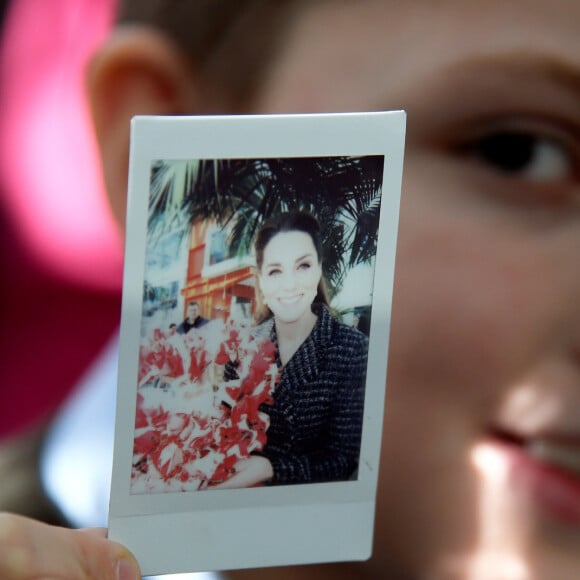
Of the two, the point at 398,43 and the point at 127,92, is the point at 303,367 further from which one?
the point at 127,92

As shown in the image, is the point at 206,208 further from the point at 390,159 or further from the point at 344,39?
the point at 344,39

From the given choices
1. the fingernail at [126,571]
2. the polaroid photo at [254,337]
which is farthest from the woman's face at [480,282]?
the fingernail at [126,571]

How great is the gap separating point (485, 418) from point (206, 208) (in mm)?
358

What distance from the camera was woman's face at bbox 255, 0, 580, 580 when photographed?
2.74 ft

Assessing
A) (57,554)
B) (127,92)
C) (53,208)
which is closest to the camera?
(57,554)

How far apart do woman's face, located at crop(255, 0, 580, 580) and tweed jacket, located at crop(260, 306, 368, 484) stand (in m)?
0.20

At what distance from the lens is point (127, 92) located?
108 centimetres

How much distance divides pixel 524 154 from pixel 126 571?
0.54 metres

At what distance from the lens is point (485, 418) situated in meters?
0.85

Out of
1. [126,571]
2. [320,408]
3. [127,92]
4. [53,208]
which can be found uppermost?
[127,92]

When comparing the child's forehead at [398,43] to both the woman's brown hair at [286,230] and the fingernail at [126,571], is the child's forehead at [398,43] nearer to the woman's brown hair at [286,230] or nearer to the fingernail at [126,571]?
the woman's brown hair at [286,230]

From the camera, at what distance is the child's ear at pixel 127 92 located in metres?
1.05

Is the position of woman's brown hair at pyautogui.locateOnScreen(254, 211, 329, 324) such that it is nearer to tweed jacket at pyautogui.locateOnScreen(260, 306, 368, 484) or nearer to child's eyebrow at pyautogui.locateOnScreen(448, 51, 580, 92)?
tweed jacket at pyautogui.locateOnScreen(260, 306, 368, 484)

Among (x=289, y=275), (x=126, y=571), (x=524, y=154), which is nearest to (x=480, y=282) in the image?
(x=524, y=154)
